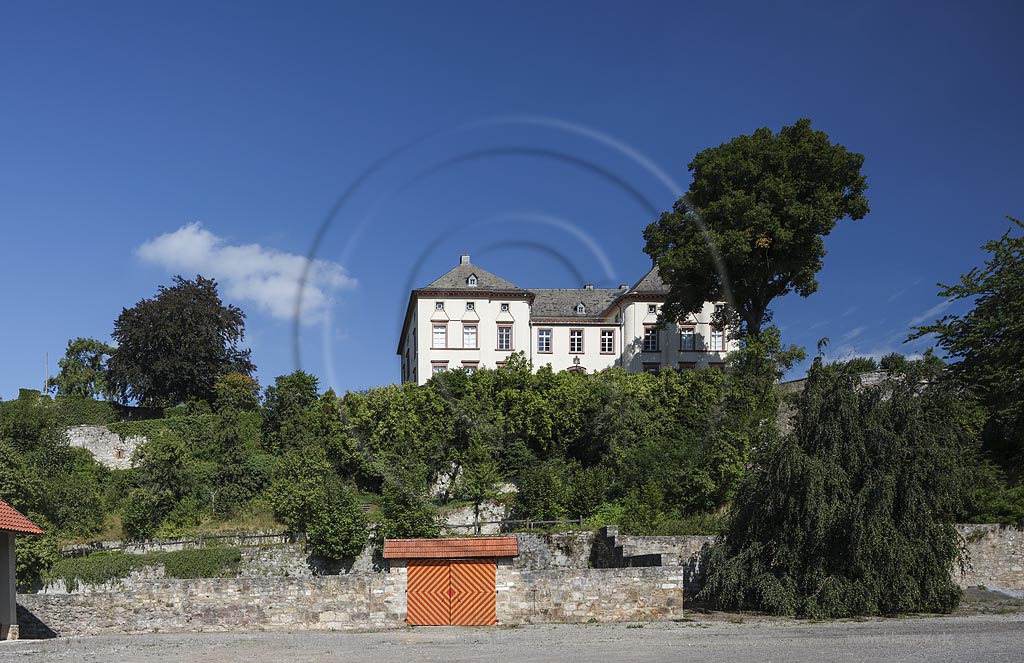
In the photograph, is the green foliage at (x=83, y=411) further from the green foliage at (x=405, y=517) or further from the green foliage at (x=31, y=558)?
Result: the green foliage at (x=405, y=517)

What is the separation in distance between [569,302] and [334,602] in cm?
3878

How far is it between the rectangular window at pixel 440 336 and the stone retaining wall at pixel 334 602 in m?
31.6

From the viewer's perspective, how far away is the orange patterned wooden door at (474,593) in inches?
982

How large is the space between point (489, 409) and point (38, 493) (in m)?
18.6

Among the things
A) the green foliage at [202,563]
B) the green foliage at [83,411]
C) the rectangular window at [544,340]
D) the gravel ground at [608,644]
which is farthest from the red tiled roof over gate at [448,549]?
the rectangular window at [544,340]

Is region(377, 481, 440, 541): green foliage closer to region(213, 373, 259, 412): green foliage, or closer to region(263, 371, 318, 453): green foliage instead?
region(263, 371, 318, 453): green foliage

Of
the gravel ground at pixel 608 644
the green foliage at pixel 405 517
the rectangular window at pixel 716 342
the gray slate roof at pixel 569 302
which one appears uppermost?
the gray slate roof at pixel 569 302

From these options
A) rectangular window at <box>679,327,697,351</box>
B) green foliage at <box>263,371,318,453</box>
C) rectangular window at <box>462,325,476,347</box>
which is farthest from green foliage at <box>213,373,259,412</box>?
rectangular window at <box>679,327,697,351</box>

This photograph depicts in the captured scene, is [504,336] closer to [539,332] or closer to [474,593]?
[539,332]

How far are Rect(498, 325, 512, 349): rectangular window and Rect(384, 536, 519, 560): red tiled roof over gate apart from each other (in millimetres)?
30216

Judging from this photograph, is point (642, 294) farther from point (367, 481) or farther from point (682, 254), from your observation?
point (367, 481)

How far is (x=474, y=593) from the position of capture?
25484 mm

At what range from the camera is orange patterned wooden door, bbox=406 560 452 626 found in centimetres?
2514

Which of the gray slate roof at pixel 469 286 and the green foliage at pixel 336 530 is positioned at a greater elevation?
the gray slate roof at pixel 469 286
